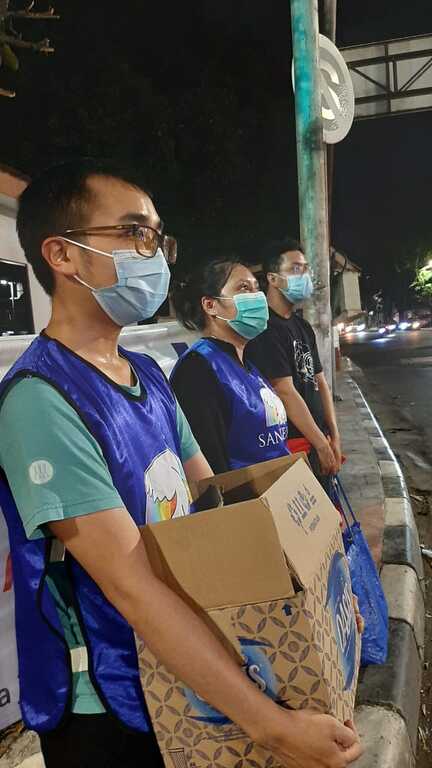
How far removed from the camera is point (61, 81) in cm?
1286

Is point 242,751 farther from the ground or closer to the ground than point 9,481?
closer to the ground

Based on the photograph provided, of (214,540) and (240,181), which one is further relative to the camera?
(240,181)

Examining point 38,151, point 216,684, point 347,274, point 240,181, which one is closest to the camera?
point 216,684

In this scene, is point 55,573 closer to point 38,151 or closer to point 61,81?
point 38,151

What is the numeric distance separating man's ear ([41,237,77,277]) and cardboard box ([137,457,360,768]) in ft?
2.15

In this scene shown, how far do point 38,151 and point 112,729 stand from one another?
43.8 ft

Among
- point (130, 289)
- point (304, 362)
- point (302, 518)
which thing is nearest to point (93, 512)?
point (302, 518)

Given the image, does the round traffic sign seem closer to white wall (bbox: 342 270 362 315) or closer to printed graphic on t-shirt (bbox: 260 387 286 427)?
printed graphic on t-shirt (bbox: 260 387 286 427)

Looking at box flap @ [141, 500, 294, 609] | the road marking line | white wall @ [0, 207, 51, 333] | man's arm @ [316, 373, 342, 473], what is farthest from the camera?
the road marking line

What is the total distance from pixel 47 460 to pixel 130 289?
525mm

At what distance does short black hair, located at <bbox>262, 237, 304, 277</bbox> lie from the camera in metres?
A: 3.89

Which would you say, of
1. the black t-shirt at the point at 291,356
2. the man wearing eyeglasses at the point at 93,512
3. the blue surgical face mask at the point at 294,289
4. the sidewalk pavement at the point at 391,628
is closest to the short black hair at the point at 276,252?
the blue surgical face mask at the point at 294,289

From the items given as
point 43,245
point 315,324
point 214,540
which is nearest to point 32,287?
point 315,324

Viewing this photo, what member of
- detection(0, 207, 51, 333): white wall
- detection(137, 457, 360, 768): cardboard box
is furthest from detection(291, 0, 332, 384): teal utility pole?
detection(137, 457, 360, 768): cardboard box
